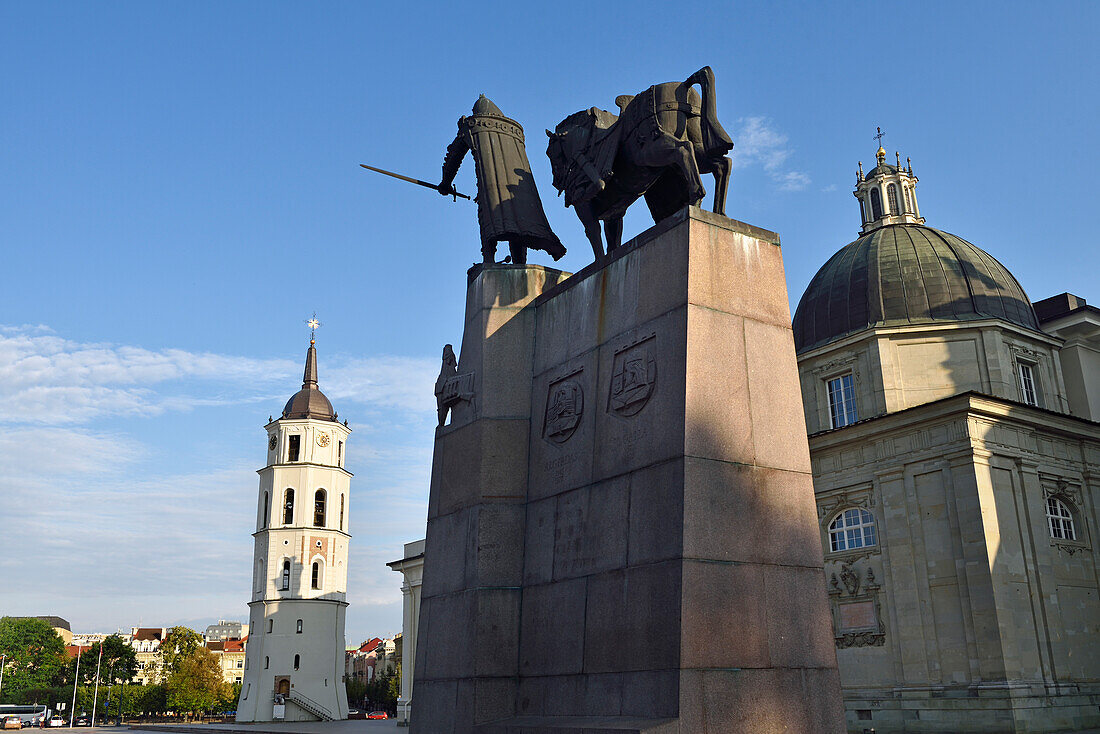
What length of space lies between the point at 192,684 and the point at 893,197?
78291 mm

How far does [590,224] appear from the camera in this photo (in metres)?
12.3

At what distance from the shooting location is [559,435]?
1114 cm

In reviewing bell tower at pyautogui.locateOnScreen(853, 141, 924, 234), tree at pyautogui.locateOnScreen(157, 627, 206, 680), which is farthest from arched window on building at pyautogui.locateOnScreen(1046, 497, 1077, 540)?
tree at pyautogui.locateOnScreen(157, 627, 206, 680)

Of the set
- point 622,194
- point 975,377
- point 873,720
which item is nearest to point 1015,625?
point 873,720

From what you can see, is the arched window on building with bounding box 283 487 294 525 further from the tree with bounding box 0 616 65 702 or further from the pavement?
the tree with bounding box 0 616 65 702

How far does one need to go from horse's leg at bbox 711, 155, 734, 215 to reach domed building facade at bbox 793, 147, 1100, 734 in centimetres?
2694

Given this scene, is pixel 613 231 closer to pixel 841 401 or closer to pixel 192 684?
pixel 841 401

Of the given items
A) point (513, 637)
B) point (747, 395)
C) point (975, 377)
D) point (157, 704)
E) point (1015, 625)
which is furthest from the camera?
point (157, 704)

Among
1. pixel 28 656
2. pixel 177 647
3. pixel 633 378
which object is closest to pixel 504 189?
pixel 633 378

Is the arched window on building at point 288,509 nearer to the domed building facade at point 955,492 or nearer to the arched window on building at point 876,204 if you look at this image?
the domed building facade at point 955,492

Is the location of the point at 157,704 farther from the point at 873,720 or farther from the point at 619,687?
the point at 619,687

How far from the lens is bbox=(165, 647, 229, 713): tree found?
93.9 meters

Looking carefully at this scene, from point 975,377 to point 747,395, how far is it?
36.3 meters

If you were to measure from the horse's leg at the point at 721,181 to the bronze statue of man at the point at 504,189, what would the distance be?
2.99m
